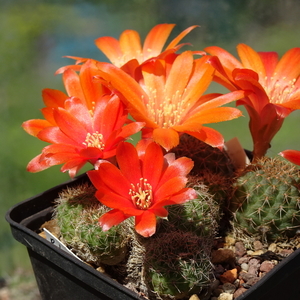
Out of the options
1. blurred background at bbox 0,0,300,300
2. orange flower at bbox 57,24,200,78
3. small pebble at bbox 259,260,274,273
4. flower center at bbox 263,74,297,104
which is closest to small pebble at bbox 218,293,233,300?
small pebble at bbox 259,260,274,273

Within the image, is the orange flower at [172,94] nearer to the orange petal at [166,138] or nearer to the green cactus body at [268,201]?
the orange petal at [166,138]

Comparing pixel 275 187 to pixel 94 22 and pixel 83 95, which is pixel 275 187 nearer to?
pixel 83 95

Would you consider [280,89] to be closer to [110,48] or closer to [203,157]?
[203,157]

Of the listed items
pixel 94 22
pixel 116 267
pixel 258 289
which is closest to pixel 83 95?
pixel 116 267

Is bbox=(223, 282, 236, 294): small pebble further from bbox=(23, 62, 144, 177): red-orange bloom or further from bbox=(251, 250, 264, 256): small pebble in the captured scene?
bbox=(23, 62, 144, 177): red-orange bloom

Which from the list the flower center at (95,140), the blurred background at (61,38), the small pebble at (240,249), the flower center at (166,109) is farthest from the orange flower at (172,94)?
the blurred background at (61,38)

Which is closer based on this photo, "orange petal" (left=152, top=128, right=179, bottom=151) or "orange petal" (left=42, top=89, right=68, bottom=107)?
"orange petal" (left=152, top=128, right=179, bottom=151)
